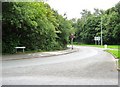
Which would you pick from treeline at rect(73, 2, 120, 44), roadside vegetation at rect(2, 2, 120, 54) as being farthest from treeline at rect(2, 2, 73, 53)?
treeline at rect(73, 2, 120, 44)

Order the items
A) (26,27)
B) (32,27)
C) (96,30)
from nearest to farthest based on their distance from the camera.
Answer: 1. (26,27)
2. (32,27)
3. (96,30)

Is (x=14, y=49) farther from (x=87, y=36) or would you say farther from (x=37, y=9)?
(x=87, y=36)

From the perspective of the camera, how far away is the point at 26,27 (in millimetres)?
30219

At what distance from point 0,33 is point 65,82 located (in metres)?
19.3

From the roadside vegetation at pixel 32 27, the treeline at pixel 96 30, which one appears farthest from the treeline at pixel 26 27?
the treeline at pixel 96 30

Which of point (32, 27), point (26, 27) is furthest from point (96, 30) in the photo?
point (26, 27)

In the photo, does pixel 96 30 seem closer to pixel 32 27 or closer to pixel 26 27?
pixel 32 27

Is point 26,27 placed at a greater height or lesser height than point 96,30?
lesser

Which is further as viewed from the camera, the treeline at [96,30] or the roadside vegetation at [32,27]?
the treeline at [96,30]

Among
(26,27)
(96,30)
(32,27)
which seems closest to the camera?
(26,27)

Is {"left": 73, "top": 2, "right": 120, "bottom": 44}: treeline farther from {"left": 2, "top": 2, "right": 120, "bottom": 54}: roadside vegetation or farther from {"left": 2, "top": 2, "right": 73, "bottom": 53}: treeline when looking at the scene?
{"left": 2, "top": 2, "right": 73, "bottom": 53}: treeline

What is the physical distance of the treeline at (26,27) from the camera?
26.9 metres

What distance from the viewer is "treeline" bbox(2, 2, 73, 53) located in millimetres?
26922

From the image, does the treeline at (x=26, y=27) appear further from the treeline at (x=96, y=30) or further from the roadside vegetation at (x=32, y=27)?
the treeline at (x=96, y=30)
